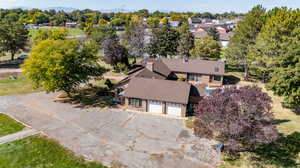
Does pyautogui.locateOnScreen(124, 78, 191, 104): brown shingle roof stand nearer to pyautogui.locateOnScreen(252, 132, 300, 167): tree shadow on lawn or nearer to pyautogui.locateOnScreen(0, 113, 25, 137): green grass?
pyautogui.locateOnScreen(252, 132, 300, 167): tree shadow on lawn

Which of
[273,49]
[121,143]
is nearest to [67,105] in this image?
[121,143]

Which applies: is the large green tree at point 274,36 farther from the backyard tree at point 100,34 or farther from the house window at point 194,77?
the backyard tree at point 100,34

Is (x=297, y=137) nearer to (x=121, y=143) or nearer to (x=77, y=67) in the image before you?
(x=121, y=143)

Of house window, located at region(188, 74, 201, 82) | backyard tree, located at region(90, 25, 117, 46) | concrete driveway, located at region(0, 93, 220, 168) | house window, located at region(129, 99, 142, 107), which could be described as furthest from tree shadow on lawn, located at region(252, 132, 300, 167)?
backyard tree, located at region(90, 25, 117, 46)

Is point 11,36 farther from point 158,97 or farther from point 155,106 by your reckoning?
point 158,97

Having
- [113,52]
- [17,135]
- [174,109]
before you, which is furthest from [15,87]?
[174,109]
